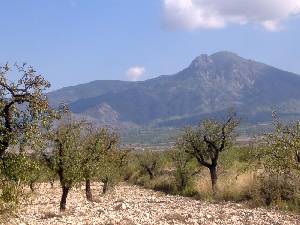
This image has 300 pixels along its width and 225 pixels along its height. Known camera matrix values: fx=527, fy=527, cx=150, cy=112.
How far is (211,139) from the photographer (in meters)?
54.1

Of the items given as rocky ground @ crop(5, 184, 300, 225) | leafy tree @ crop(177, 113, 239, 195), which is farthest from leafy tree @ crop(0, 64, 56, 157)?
leafy tree @ crop(177, 113, 239, 195)

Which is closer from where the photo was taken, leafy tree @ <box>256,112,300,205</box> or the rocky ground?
leafy tree @ <box>256,112,300,205</box>

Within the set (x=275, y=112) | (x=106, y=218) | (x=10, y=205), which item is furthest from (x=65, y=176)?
(x=10, y=205)

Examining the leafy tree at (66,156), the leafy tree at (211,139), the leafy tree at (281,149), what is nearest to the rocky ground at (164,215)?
the leafy tree at (66,156)

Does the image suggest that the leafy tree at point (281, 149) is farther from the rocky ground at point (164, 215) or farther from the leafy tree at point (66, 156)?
the leafy tree at point (66, 156)

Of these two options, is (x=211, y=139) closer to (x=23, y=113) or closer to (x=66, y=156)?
(x=66, y=156)

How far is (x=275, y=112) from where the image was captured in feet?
104

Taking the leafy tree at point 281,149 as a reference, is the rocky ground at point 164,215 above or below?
below

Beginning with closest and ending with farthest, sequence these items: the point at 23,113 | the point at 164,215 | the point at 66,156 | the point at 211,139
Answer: the point at 23,113, the point at 164,215, the point at 66,156, the point at 211,139

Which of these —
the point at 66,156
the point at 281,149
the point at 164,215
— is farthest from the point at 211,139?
the point at 281,149

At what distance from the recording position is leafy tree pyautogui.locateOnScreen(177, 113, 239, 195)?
53562mm

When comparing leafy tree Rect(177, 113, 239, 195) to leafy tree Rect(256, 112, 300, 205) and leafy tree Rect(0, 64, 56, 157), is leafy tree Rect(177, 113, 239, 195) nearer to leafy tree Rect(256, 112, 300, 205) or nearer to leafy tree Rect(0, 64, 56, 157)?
leafy tree Rect(256, 112, 300, 205)

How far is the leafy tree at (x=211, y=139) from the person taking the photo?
5356 cm

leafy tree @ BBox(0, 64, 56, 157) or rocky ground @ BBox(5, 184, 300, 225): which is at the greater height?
leafy tree @ BBox(0, 64, 56, 157)
